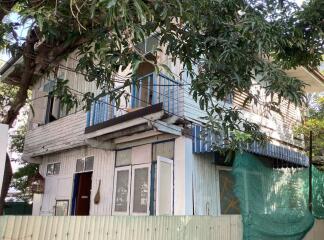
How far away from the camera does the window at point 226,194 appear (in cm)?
836

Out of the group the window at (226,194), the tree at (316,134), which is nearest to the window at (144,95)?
the window at (226,194)

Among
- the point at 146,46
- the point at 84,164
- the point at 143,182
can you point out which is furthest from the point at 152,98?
the point at 84,164

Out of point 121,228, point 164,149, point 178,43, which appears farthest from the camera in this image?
point 164,149

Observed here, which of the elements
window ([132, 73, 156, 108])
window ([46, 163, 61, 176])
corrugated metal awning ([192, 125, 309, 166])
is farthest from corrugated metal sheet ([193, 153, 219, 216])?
window ([46, 163, 61, 176])

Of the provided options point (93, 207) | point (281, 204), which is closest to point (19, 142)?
point (93, 207)

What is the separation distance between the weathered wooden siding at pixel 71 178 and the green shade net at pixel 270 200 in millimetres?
4247

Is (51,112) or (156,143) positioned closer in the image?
(156,143)

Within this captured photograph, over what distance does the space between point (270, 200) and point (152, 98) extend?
3.62 meters

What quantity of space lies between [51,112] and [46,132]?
0.79 meters

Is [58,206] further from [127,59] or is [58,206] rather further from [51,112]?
[127,59]

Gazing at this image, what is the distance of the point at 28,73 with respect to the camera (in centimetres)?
412

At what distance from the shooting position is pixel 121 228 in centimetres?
404

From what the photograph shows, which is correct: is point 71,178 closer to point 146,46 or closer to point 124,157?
point 124,157

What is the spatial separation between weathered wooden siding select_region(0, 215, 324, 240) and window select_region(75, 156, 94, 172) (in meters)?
5.31
